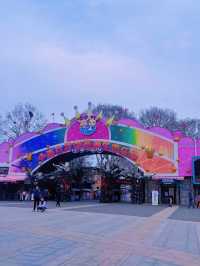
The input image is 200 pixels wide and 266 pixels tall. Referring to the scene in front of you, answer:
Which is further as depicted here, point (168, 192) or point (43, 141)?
point (43, 141)

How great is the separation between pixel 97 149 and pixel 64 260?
111 ft

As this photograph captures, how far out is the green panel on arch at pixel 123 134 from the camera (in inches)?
1623

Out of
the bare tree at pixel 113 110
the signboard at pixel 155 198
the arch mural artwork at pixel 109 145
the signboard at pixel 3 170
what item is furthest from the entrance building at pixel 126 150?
the bare tree at pixel 113 110

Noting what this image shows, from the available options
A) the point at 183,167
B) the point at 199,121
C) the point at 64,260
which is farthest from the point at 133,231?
→ the point at 199,121

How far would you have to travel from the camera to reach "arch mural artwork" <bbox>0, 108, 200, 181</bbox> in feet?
132

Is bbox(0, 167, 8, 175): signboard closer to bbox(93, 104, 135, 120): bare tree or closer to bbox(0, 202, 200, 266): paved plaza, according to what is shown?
bbox(93, 104, 135, 120): bare tree

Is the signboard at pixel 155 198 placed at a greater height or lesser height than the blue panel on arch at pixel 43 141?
lesser

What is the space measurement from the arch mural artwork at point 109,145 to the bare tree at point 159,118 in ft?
35.7

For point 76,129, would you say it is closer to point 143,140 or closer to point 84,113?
point 84,113

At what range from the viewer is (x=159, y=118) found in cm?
5244

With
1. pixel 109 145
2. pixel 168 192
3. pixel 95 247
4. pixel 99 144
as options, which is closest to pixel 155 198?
pixel 168 192

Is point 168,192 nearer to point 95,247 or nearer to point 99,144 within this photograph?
point 99,144

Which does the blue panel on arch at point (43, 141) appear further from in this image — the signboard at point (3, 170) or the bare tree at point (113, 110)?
the bare tree at point (113, 110)

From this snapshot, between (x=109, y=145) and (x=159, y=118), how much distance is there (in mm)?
12852
